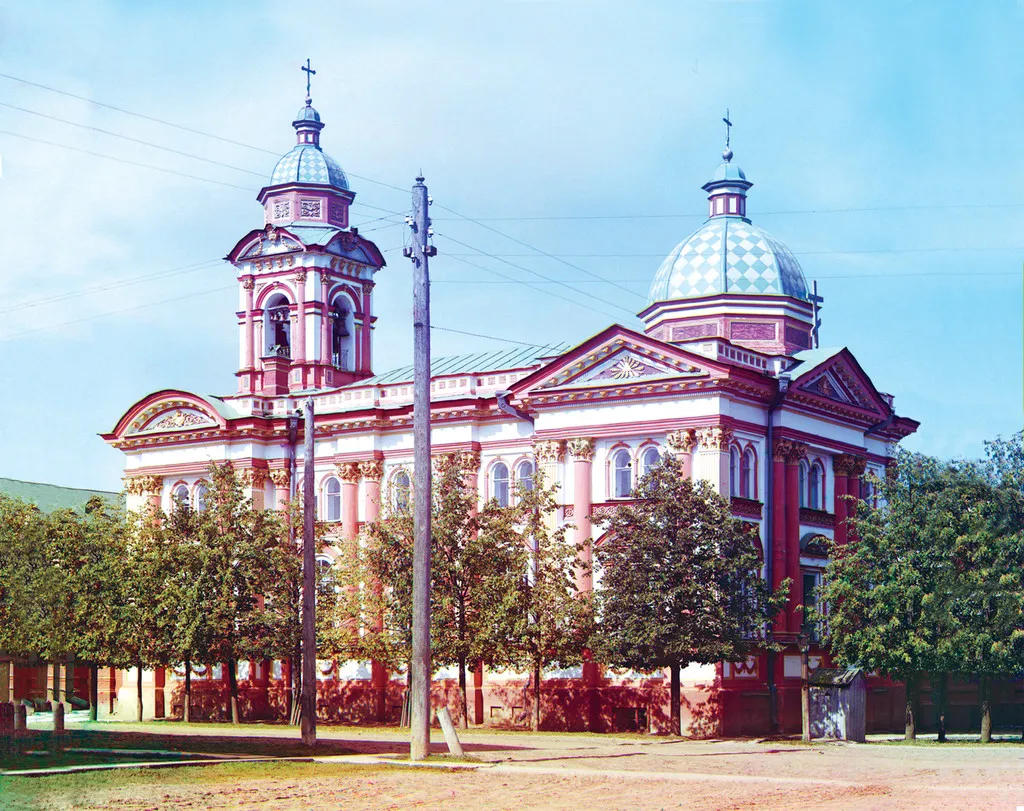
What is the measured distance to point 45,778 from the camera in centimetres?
2716

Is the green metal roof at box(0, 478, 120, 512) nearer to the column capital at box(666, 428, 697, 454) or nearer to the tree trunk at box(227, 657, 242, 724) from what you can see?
the tree trunk at box(227, 657, 242, 724)

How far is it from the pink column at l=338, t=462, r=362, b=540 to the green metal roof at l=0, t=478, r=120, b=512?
23.9 metres

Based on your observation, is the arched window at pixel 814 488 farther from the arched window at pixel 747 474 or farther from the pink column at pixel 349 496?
the pink column at pixel 349 496

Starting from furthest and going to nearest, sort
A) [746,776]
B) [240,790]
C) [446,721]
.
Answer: [446,721], [746,776], [240,790]

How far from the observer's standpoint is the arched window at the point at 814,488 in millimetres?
52719

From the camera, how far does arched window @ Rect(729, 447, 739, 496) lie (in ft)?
158

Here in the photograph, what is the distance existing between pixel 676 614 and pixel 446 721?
12.7 m

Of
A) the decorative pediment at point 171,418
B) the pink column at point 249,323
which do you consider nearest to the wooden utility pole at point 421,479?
the decorative pediment at point 171,418

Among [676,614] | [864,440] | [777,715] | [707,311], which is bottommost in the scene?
[777,715]

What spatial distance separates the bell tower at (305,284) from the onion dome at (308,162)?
39 mm

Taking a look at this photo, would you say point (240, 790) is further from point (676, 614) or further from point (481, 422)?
point (481, 422)

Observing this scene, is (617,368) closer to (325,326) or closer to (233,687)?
(325,326)

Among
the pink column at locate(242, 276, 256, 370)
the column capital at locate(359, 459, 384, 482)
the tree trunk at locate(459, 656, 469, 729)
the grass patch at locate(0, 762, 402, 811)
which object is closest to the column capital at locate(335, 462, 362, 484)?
the column capital at locate(359, 459, 384, 482)

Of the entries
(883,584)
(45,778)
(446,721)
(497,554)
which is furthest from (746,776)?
(497,554)
